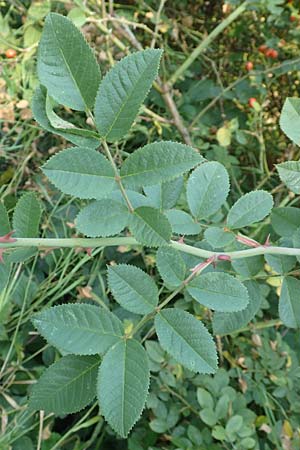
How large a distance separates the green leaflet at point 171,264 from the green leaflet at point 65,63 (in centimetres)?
20

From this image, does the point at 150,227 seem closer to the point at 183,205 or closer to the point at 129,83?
the point at 129,83

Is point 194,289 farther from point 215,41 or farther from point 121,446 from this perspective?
point 215,41

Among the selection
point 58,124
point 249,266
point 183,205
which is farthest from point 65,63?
point 183,205

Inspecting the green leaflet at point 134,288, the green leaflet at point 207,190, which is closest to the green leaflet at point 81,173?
the green leaflet at point 134,288

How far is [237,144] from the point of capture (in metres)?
1.66

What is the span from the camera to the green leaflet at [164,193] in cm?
71

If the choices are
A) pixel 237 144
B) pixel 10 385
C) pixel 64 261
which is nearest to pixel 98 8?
pixel 237 144

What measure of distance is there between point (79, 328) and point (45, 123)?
8.1 inches

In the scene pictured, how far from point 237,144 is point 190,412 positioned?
82cm

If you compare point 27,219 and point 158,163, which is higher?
point 158,163

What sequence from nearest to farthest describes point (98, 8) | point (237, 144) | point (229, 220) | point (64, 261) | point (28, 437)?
point (229, 220)
point (28, 437)
point (64, 261)
point (98, 8)
point (237, 144)

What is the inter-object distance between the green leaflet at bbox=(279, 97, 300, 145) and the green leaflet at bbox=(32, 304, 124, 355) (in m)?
0.30

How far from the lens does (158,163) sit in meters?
0.53

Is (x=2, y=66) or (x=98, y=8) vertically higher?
(x=98, y=8)
